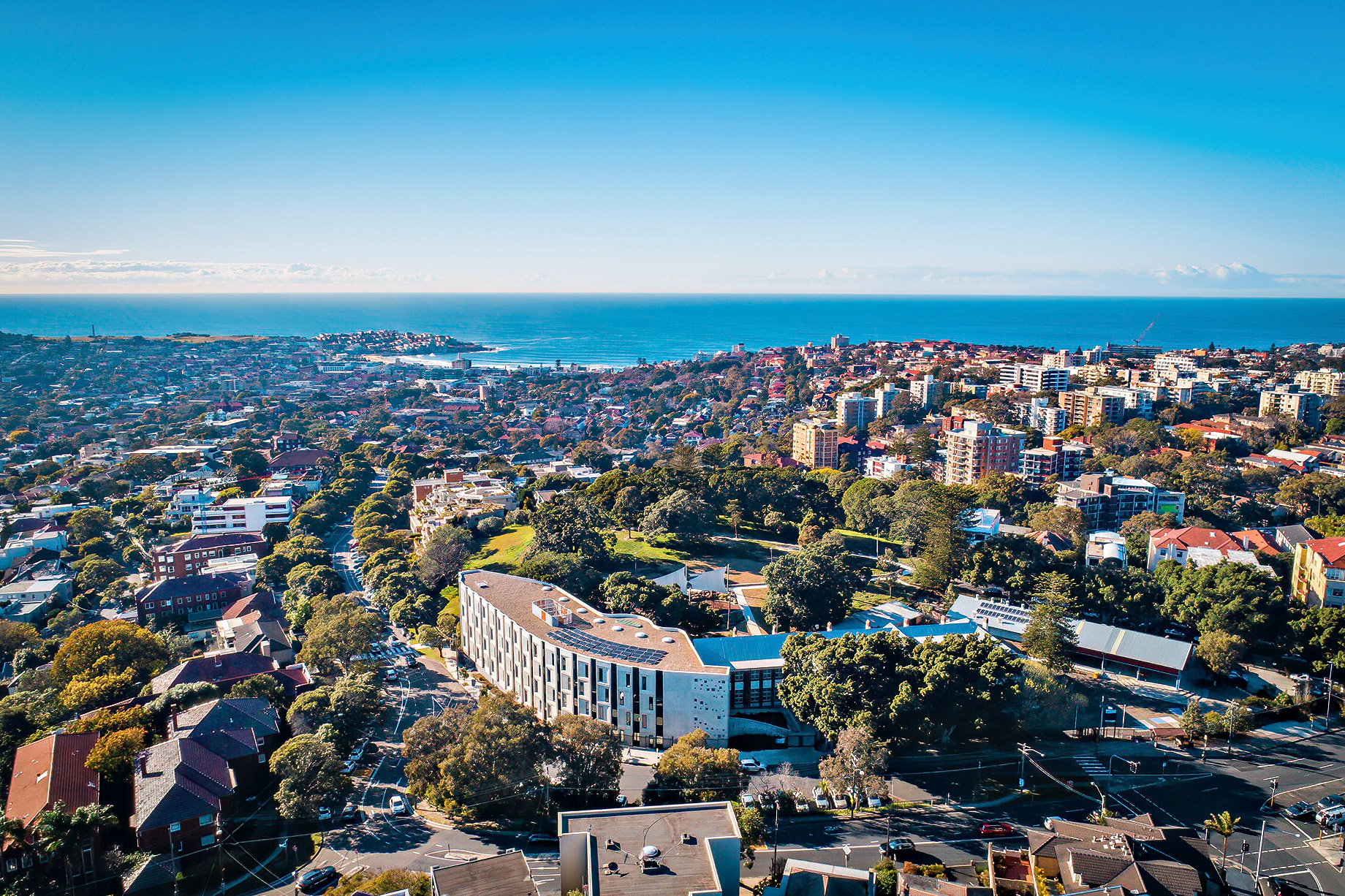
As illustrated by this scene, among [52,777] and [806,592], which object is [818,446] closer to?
[806,592]

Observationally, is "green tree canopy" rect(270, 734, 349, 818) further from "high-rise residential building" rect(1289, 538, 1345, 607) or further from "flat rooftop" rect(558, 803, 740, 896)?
"high-rise residential building" rect(1289, 538, 1345, 607)

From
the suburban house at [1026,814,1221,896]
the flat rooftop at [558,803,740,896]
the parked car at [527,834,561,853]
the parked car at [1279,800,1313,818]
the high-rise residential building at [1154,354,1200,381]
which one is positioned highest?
the high-rise residential building at [1154,354,1200,381]

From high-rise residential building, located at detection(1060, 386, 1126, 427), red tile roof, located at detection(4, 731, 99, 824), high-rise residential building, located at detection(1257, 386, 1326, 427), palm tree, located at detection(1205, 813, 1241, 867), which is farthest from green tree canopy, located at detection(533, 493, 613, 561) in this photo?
high-rise residential building, located at detection(1257, 386, 1326, 427)

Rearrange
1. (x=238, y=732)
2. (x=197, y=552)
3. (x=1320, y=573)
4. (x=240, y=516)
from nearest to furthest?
(x=238, y=732) < (x=1320, y=573) < (x=197, y=552) < (x=240, y=516)

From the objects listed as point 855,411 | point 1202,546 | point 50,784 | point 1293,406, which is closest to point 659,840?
point 50,784

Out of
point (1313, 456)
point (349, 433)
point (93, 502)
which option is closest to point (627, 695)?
point (93, 502)

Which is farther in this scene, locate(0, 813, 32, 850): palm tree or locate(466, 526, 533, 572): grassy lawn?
locate(466, 526, 533, 572): grassy lawn

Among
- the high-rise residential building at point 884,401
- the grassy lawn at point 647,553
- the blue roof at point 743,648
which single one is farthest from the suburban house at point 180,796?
the high-rise residential building at point 884,401
